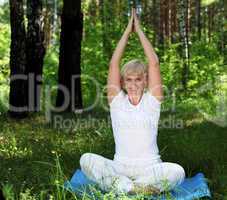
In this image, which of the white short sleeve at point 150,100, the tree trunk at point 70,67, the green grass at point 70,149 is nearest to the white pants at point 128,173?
the green grass at point 70,149

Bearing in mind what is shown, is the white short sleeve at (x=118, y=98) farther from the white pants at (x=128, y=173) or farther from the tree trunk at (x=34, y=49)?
the tree trunk at (x=34, y=49)

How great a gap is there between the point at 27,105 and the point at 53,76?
8.91m

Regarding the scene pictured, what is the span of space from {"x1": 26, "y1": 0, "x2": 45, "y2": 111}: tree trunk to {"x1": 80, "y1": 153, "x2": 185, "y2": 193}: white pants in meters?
7.55

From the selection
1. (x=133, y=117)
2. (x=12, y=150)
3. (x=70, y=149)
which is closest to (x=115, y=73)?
(x=133, y=117)

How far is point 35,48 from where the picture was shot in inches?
517

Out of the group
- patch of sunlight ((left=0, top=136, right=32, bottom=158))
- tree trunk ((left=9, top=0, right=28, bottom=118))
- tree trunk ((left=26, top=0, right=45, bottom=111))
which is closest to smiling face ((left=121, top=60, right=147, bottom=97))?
patch of sunlight ((left=0, top=136, right=32, bottom=158))

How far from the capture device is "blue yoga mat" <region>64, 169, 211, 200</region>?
206 inches

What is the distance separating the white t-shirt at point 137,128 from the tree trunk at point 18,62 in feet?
20.5

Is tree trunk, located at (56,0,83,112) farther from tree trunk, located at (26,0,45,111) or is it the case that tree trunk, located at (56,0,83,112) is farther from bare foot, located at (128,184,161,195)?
bare foot, located at (128,184,161,195)

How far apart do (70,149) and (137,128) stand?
2777 millimetres

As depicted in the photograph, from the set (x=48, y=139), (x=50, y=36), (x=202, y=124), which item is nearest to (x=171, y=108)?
(x=202, y=124)

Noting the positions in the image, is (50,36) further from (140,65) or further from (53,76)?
(140,65)

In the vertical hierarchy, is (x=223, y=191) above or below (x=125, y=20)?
below

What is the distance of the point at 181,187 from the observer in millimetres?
5676
